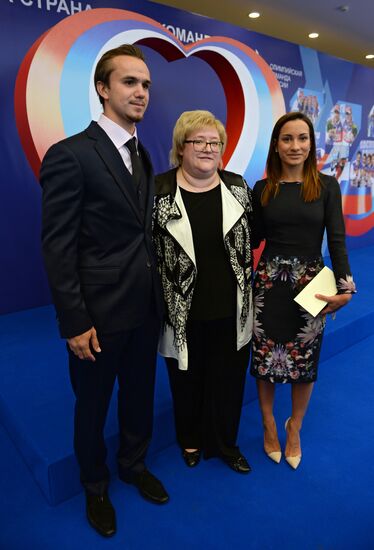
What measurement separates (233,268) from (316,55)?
185 inches

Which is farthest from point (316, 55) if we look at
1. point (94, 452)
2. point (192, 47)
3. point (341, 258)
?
point (94, 452)

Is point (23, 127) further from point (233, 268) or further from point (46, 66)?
point (233, 268)

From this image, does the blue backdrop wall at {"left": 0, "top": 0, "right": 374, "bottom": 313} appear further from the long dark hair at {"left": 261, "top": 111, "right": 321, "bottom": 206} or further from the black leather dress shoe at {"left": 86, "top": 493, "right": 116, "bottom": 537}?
the black leather dress shoe at {"left": 86, "top": 493, "right": 116, "bottom": 537}

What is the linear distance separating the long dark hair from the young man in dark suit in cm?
52

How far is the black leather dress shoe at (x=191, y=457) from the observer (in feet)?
5.99

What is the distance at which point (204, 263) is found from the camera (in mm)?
1455

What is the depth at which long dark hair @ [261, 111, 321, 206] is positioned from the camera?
1527 millimetres

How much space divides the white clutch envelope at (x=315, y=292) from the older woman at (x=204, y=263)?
0.70 feet

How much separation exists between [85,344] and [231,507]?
0.99 m

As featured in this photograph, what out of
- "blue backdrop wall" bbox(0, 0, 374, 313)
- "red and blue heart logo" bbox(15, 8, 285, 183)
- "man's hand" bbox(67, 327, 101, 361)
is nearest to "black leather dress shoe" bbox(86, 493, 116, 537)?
"man's hand" bbox(67, 327, 101, 361)

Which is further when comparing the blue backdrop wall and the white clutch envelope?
the blue backdrop wall

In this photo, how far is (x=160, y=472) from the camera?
1805mm

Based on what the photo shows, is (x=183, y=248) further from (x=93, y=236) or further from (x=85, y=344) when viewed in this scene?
(x=85, y=344)

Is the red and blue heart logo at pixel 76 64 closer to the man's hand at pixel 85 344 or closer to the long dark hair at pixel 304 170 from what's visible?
the long dark hair at pixel 304 170
